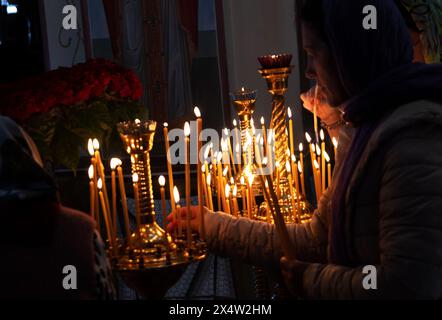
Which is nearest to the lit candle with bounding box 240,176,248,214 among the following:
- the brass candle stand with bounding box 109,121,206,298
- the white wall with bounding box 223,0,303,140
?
the brass candle stand with bounding box 109,121,206,298

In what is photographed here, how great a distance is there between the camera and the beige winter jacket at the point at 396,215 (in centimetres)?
135

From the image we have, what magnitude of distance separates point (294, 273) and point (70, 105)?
0.73m

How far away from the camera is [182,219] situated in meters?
1.85

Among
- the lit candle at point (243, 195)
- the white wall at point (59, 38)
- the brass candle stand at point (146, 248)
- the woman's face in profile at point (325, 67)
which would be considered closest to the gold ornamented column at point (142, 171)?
the brass candle stand at point (146, 248)

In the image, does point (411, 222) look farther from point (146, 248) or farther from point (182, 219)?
point (182, 219)

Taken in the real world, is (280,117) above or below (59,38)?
below

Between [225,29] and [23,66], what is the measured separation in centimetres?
401

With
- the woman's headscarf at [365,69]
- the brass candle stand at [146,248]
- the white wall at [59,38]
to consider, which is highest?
the white wall at [59,38]

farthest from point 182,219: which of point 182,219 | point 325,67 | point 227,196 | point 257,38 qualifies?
point 257,38

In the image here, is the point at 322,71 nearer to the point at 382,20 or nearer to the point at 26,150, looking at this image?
the point at 382,20

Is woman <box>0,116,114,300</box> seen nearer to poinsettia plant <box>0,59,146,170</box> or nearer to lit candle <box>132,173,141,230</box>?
lit candle <box>132,173,141,230</box>

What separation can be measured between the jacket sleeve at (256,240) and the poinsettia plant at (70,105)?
1.22 ft

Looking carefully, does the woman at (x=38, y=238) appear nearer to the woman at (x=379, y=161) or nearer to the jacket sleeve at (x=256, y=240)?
the woman at (x=379, y=161)
